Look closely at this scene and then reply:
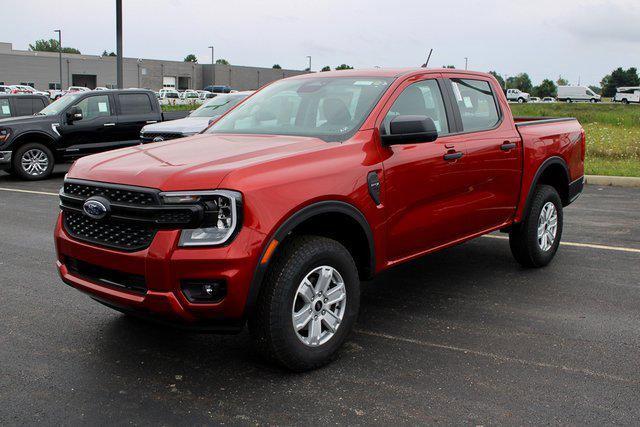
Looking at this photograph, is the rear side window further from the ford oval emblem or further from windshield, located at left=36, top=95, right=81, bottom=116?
the ford oval emblem

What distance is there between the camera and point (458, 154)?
200 inches

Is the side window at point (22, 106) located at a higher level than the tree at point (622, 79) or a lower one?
lower

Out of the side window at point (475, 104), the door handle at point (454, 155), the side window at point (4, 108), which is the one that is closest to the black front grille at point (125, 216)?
the door handle at point (454, 155)

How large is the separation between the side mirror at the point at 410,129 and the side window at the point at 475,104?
1.09m

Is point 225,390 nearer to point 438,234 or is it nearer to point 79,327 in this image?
point 79,327

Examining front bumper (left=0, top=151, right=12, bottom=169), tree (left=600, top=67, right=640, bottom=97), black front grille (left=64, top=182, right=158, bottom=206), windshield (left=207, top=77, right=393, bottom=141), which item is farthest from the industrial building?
black front grille (left=64, top=182, right=158, bottom=206)

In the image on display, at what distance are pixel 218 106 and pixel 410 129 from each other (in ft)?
33.5

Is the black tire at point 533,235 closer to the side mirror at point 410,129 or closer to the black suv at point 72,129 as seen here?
the side mirror at point 410,129

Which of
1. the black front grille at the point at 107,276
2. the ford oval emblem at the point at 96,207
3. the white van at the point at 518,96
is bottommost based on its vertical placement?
the black front grille at the point at 107,276

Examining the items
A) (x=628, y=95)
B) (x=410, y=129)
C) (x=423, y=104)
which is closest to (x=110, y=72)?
(x=628, y=95)

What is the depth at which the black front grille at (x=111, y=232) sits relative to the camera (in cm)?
365

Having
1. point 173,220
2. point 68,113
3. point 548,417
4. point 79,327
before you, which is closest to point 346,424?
point 548,417

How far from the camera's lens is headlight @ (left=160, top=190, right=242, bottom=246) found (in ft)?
11.6

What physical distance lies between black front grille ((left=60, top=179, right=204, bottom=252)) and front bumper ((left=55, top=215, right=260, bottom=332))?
73 mm
